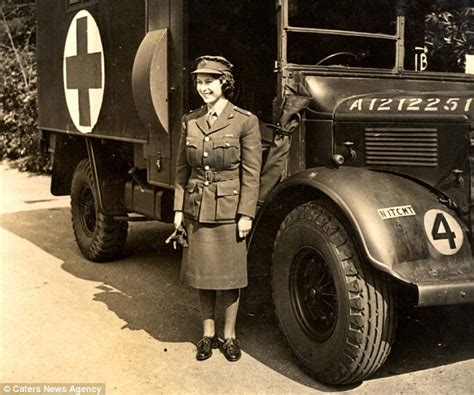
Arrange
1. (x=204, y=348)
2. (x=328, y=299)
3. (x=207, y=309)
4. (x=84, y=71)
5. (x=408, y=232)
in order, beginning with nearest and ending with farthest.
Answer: (x=408, y=232)
(x=328, y=299)
(x=204, y=348)
(x=207, y=309)
(x=84, y=71)

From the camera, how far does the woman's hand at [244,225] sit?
3.89 m

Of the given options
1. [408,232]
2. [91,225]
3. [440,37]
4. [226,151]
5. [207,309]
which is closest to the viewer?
[408,232]

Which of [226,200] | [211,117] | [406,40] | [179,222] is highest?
[406,40]

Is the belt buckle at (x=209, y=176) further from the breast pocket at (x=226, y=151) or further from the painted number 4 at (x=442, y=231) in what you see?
the painted number 4 at (x=442, y=231)

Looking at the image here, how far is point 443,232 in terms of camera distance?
3.38 metres

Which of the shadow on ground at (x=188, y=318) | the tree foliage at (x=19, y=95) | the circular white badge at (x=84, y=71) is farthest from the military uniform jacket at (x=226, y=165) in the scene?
the tree foliage at (x=19, y=95)

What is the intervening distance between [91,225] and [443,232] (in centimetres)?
397

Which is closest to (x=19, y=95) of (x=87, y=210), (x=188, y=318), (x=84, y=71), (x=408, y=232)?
(x=87, y=210)

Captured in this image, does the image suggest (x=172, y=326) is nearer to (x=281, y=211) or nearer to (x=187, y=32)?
(x=281, y=211)

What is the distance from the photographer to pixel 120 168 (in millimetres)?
6266

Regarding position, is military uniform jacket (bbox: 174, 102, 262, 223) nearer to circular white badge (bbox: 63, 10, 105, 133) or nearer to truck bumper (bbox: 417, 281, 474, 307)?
truck bumper (bbox: 417, 281, 474, 307)

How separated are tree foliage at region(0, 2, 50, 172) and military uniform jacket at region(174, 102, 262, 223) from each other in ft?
Result: 30.8

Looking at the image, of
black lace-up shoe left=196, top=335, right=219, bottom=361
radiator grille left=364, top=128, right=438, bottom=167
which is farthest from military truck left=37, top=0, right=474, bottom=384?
black lace-up shoe left=196, top=335, right=219, bottom=361

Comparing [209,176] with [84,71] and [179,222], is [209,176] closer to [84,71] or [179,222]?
[179,222]
